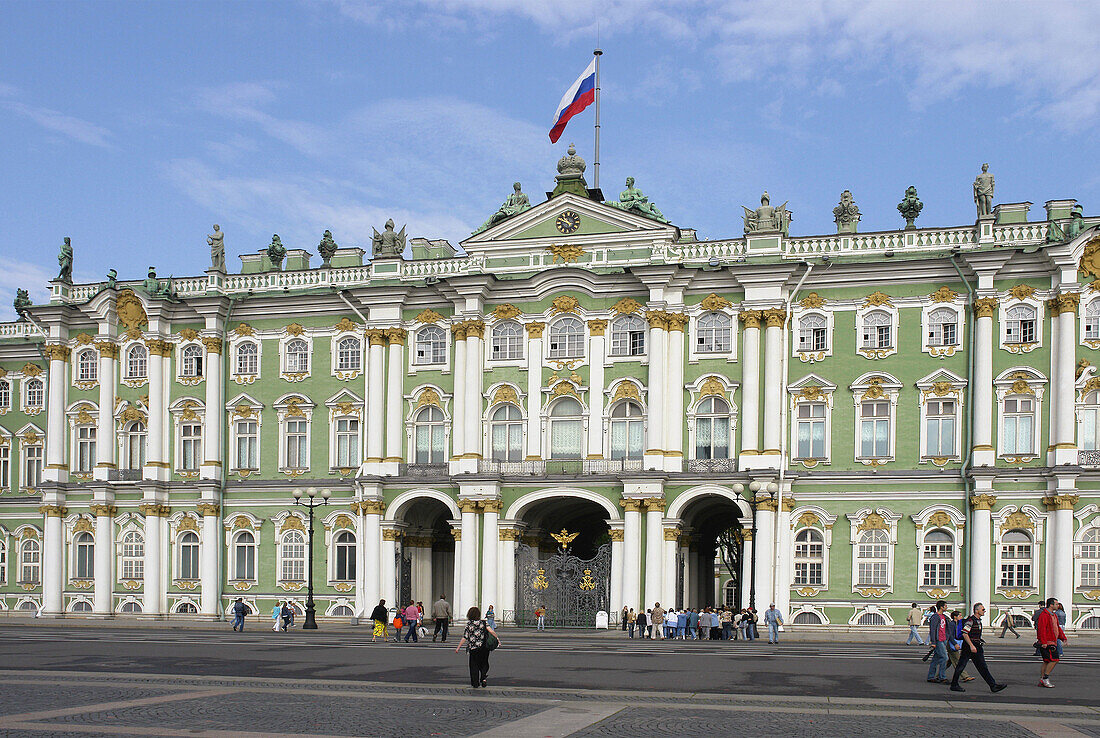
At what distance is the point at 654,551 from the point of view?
55.3 meters

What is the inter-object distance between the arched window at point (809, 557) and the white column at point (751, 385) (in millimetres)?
4136

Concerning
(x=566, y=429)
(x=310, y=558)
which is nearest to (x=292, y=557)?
(x=310, y=558)

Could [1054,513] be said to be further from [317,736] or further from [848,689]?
[317,736]

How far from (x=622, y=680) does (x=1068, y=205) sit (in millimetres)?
35022

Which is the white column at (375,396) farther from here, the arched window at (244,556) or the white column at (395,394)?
the arched window at (244,556)

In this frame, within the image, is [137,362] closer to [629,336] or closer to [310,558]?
[310,558]

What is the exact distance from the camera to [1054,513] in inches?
2050

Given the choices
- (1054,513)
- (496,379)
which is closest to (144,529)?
(496,379)

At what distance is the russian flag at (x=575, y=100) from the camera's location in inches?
2378

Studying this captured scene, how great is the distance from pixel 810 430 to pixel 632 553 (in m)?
9.16

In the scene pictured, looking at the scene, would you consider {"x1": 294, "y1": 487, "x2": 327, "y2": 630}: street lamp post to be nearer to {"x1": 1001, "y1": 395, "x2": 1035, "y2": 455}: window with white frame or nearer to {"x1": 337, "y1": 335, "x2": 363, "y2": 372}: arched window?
{"x1": 337, "y1": 335, "x2": 363, "y2": 372}: arched window

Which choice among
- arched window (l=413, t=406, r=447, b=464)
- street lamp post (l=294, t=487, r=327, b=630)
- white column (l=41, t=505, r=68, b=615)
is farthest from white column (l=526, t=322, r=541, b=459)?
white column (l=41, t=505, r=68, b=615)

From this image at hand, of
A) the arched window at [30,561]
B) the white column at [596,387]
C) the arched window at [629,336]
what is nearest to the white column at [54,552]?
the arched window at [30,561]

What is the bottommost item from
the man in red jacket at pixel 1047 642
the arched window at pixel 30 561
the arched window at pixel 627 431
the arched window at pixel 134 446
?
the arched window at pixel 30 561
